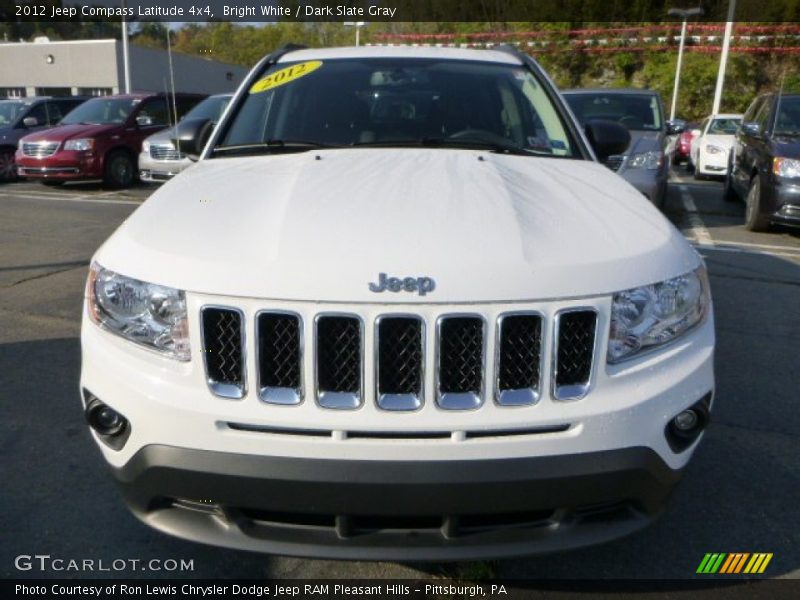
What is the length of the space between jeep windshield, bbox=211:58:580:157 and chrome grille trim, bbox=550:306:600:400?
145 centimetres

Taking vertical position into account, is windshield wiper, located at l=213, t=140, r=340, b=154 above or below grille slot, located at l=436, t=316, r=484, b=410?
above

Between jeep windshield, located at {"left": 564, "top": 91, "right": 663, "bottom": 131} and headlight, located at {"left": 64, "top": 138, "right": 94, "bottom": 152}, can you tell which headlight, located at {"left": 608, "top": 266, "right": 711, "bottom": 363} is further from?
headlight, located at {"left": 64, "top": 138, "right": 94, "bottom": 152}

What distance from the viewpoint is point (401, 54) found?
391 cm

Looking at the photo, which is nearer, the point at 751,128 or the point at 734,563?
the point at 734,563

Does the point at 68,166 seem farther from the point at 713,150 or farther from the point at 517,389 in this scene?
the point at 517,389

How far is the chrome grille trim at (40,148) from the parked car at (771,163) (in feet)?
34.9

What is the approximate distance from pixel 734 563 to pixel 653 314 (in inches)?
42.5

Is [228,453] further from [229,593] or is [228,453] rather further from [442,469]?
[229,593]

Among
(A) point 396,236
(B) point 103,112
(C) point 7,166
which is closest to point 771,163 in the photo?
(A) point 396,236

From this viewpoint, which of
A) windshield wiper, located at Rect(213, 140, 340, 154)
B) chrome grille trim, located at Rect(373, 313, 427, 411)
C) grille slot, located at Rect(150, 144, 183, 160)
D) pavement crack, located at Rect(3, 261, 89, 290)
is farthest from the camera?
grille slot, located at Rect(150, 144, 183, 160)

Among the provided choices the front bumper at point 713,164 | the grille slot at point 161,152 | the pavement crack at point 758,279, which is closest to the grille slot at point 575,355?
the pavement crack at point 758,279

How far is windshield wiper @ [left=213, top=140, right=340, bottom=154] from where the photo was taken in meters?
3.19

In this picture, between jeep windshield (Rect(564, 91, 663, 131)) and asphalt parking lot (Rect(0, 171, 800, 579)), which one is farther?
jeep windshield (Rect(564, 91, 663, 131))

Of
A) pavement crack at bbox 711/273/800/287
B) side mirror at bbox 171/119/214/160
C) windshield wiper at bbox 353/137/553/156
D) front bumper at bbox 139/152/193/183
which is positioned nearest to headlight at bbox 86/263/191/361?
windshield wiper at bbox 353/137/553/156
